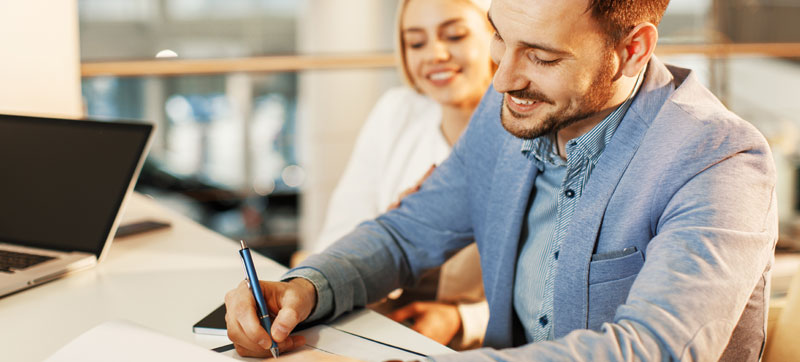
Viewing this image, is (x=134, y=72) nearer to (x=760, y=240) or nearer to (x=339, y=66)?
(x=339, y=66)

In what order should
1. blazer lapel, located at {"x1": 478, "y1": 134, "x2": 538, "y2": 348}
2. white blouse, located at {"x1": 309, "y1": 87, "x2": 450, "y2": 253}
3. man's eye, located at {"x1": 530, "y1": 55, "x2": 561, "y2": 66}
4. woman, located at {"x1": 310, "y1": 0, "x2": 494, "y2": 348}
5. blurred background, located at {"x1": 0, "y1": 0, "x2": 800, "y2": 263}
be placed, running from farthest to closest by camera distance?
1. blurred background, located at {"x1": 0, "y1": 0, "x2": 800, "y2": 263}
2. white blouse, located at {"x1": 309, "y1": 87, "x2": 450, "y2": 253}
3. woman, located at {"x1": 310, "y1": 0, "x2": 494, "y2": 348}
4. blazer lapel, located at {"x1": 478, "y1": 134, "x2": 538, "y2": 348}
5. man's eye, located at {"x1": 530, "y1": 55, "x2": 561, "y2": 66}

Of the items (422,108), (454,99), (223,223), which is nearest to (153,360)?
(454,99)

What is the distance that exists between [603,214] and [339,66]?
5.76ft

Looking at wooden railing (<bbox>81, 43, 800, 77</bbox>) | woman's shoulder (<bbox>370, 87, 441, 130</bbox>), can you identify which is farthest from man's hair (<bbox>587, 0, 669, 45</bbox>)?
wooden railing (<bbox>81, 43, 800, 77</bbox>)

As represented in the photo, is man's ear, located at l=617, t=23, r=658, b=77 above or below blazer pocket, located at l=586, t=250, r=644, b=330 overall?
above

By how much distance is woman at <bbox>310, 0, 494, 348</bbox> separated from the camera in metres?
1.54

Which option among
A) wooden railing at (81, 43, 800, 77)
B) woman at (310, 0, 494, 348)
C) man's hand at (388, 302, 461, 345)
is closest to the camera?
man's hand at (388, 302, 461, 345)

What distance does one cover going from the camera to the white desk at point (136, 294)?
2.91 ft

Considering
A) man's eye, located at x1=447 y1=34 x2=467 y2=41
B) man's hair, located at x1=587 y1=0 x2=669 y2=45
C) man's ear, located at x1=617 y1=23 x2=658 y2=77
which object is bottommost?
man's eye, located at x1=447 y1=34 x2=467 y2=41

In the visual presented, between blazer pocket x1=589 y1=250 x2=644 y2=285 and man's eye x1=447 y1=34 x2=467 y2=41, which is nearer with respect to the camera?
blazer pocket x1=589 y1=250 x2=644 y2=285

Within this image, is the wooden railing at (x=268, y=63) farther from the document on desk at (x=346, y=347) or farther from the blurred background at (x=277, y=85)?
the document on desk at (x=346, y=347)

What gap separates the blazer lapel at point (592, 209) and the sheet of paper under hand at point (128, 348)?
45cm

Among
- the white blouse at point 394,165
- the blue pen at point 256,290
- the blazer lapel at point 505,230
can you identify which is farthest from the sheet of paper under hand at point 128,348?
the white blouse at point 394,165

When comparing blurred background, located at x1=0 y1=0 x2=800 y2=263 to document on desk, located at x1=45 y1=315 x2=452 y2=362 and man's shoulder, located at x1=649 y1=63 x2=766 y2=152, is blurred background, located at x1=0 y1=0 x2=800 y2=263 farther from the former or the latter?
man's shoulder, located at x1=649 y1=63 x2=766 y2=152
